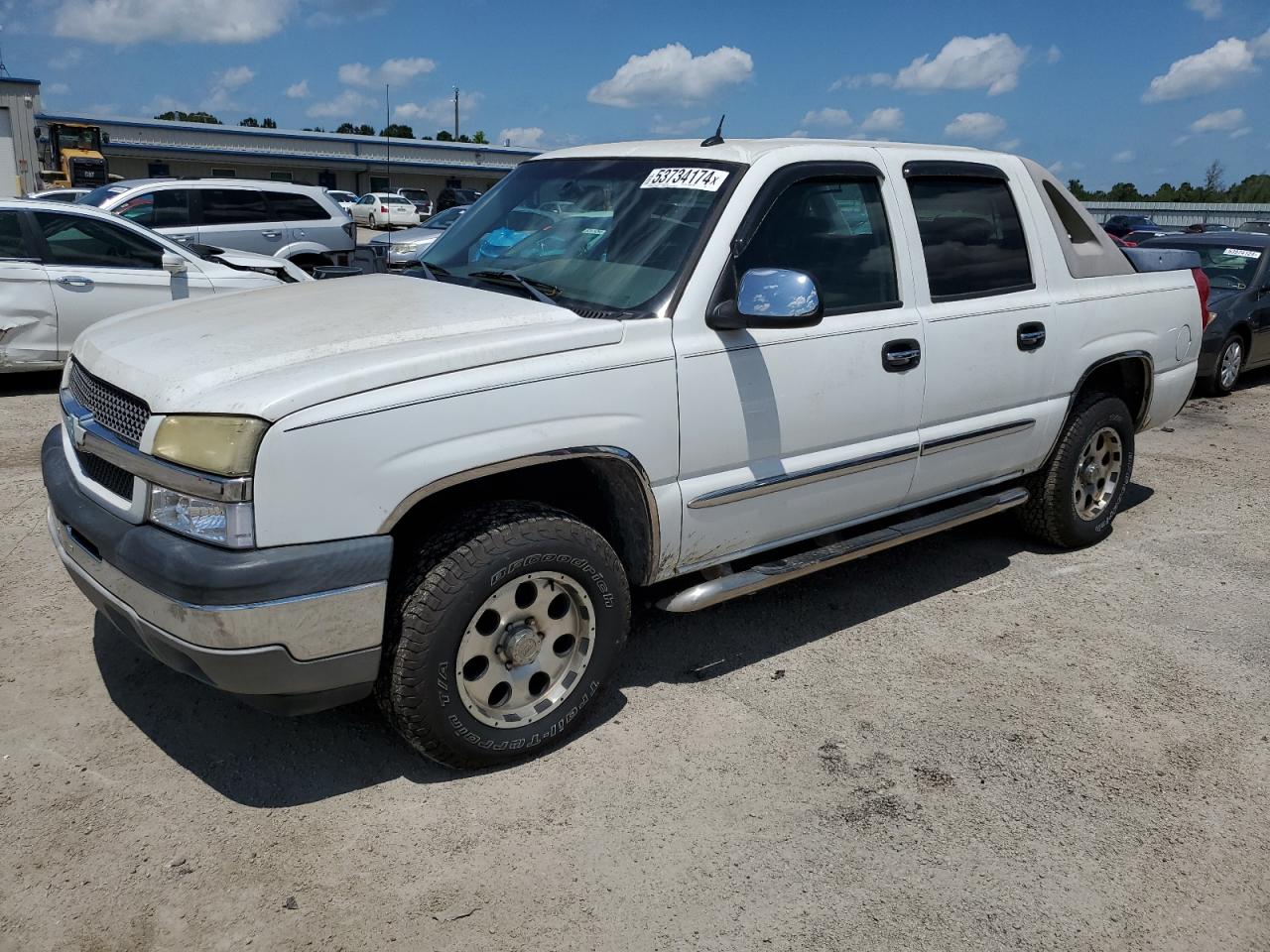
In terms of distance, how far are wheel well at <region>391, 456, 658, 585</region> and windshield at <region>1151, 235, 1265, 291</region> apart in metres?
9.01

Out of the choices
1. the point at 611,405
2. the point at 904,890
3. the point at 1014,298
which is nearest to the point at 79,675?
the point at 611,405

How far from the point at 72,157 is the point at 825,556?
40464mm

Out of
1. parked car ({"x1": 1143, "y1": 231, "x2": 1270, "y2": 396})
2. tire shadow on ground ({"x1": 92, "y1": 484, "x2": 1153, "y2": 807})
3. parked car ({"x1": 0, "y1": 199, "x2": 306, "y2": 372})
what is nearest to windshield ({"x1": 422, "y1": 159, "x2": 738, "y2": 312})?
tire shadow on ground ({"x1": 92, "y1": 484, "x2": 1153, "y2": 807})

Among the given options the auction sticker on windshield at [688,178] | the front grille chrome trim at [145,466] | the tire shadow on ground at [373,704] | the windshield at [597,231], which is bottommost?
the tire shadow on ground at [373,704]

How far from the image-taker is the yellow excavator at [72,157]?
36688 mm

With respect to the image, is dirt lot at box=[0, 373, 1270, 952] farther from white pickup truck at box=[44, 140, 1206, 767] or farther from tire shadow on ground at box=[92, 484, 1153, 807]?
white pickup truck at box=[44, 140, 1206, 767]

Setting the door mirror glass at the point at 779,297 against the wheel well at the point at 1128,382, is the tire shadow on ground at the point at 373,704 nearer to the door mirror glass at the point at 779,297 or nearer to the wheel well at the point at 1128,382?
the wheel well at the point at 1128,382

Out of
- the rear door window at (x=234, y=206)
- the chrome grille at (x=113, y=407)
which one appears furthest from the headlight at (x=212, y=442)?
the rear door window at (x=234, y=206)

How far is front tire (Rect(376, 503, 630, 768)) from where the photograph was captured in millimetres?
2928

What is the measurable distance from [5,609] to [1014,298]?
4436mm

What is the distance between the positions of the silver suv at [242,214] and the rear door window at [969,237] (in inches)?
384

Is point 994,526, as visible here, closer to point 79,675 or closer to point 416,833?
point 416,833

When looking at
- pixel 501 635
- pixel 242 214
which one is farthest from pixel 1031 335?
pixel 242 214

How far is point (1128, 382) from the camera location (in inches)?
212
